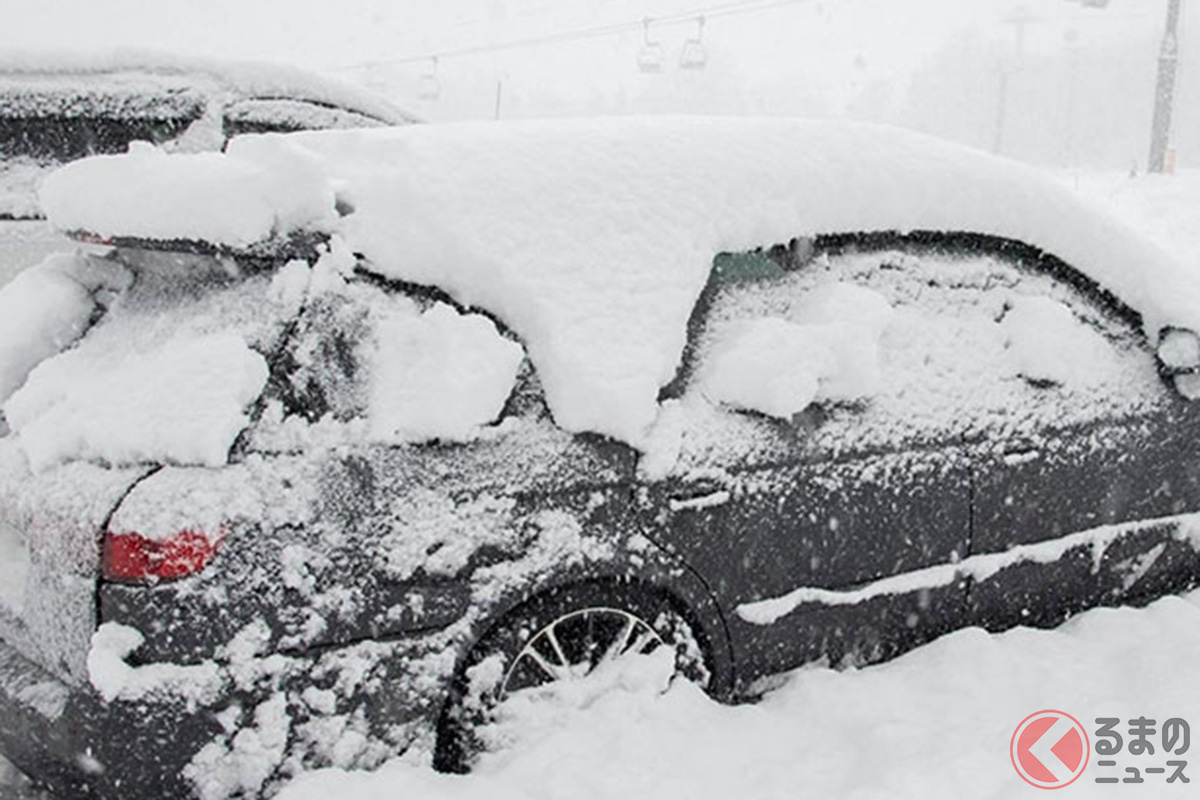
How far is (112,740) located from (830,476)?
194 centimetres

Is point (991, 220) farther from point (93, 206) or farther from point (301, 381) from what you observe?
point (93, 206)

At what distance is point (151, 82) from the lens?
242 inches

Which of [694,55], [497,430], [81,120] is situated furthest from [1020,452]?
[694,55]

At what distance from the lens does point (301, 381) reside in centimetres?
284

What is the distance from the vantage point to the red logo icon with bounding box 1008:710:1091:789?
124 inches

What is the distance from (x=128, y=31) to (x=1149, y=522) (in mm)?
92445

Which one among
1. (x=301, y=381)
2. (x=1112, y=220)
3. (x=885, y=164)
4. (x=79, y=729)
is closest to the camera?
(x=79, y=729)

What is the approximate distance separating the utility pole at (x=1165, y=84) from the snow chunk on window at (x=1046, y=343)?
26.9m

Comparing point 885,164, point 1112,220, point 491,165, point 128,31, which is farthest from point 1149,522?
point 128,31

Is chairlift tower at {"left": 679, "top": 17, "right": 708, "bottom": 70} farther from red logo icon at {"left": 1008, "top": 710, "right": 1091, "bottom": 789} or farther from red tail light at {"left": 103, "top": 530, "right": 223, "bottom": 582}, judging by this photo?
red tail light at {"left": 103, "top": 530, "right": 223, "bottom": 582}

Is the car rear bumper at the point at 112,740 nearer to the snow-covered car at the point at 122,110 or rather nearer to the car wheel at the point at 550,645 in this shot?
the car wheel at the point at 550,645

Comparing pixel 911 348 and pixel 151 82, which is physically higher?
pixel 151 82

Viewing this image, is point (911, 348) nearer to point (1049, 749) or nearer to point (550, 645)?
point (1049, 749)

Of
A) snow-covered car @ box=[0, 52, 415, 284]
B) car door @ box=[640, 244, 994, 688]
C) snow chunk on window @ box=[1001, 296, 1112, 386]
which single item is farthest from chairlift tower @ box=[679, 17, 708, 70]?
car door @ box=[640, 244, 994, 688]
